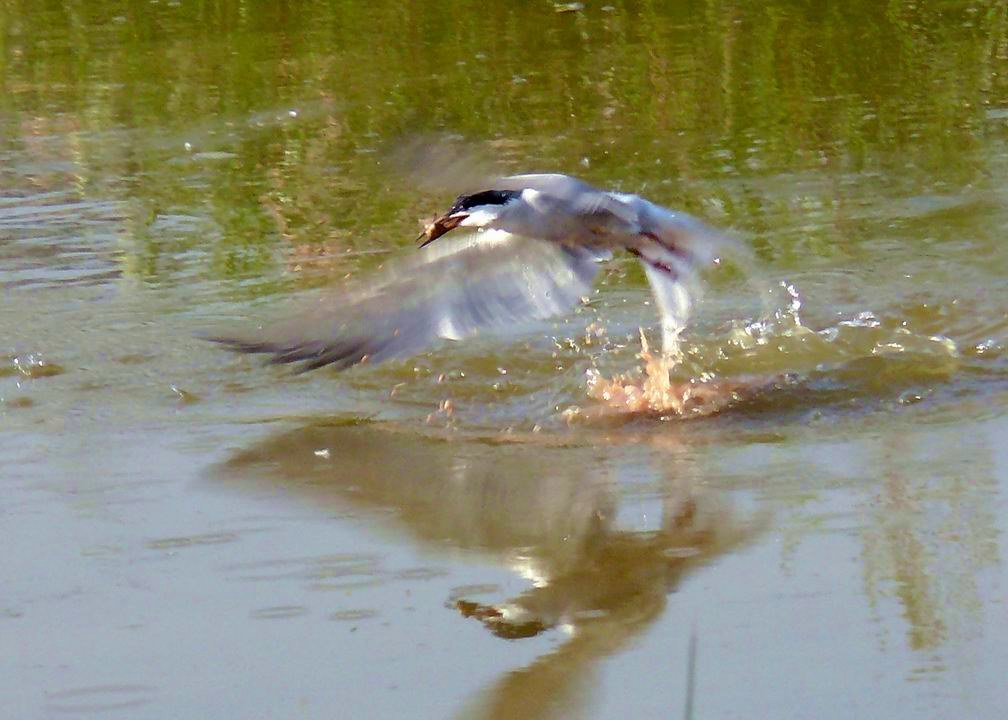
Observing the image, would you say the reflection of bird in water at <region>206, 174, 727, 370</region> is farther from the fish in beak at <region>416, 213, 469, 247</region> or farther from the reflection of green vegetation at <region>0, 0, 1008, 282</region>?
the reflection of green vegetation at <region>0, 0, 1008, 282</region>

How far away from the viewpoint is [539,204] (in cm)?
612

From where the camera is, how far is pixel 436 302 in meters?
6.26

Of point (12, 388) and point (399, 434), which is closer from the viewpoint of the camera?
point (399, 434)

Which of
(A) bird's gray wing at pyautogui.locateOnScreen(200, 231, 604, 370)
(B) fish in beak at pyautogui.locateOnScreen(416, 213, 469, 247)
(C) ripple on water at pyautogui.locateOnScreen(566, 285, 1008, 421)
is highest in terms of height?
(B) fish in beak at pyautogui.locateOnScreen(416, 213, 469, 247)

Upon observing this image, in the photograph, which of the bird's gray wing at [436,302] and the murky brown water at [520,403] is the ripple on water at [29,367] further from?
the bird's gray wing at [436,302]

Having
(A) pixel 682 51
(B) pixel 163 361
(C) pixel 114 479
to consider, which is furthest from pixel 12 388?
(A) pixel 682 51

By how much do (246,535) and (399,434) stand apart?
1162mm

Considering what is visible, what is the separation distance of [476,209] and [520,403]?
70 cm

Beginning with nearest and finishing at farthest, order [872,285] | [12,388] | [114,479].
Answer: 1. [114,479]
2. [12,388]
3. [872,285]

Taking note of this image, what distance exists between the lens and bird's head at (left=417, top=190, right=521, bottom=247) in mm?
6051

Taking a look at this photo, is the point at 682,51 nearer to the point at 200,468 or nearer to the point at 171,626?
the point at 200,468

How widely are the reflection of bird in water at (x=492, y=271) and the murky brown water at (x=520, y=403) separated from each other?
26 centimetres

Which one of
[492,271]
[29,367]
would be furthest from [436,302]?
[29,367]

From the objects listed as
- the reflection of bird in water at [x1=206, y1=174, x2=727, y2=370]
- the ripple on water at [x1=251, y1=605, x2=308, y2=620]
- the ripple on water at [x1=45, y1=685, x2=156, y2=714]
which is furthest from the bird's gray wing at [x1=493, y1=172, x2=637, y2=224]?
the ripple on water at [x1=45, y1=685, x2=156, y2=714]
